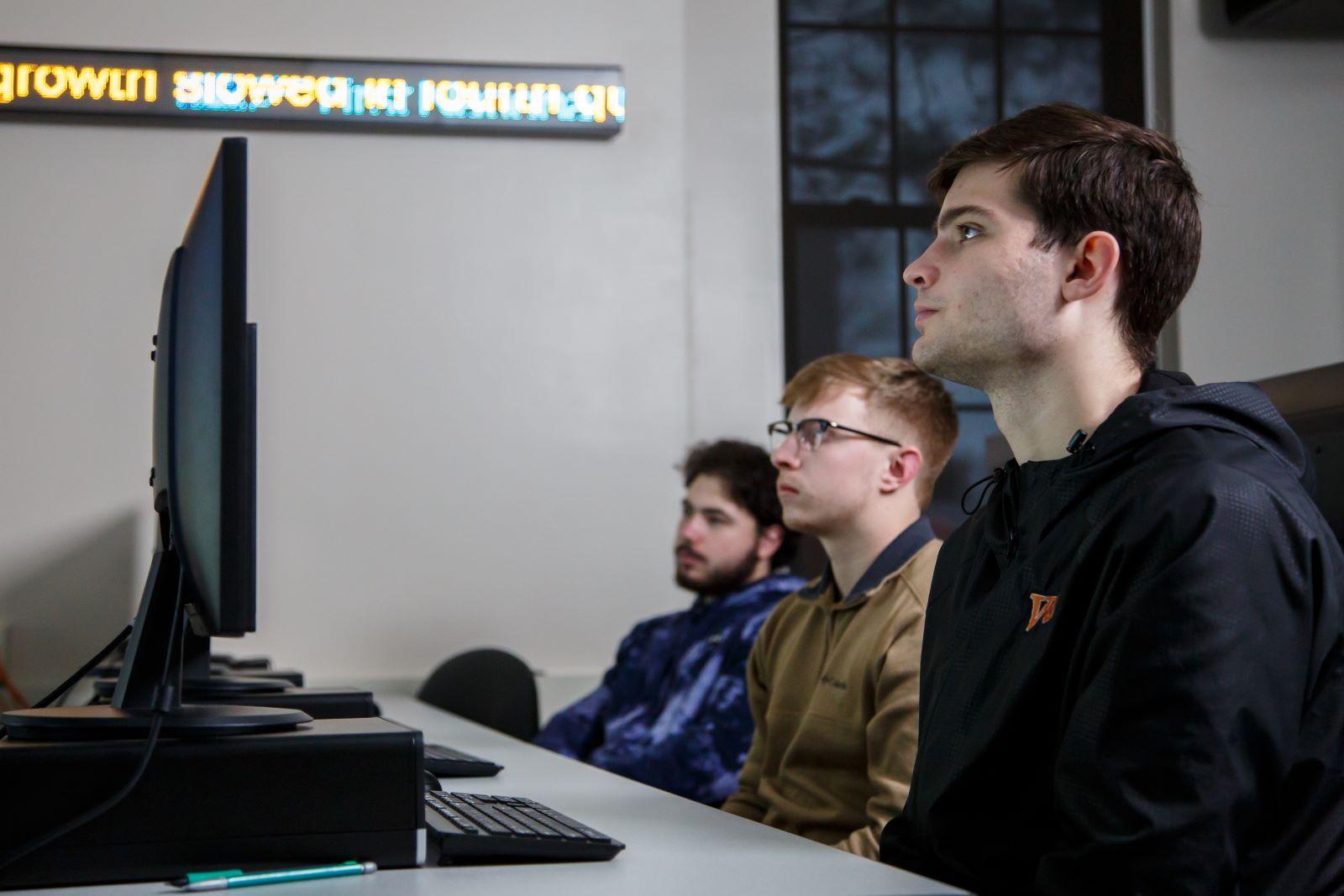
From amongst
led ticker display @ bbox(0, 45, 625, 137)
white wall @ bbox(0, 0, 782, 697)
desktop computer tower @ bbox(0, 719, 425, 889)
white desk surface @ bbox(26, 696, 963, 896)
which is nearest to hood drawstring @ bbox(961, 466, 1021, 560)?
white desk surface @ bbox(26, 696, 963, 896)

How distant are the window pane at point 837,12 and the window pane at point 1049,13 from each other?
1.45 ft

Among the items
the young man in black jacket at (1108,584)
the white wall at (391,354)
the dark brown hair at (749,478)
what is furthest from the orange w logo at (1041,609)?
the white wall at (391,354)

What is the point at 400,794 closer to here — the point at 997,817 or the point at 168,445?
the point at 168,445

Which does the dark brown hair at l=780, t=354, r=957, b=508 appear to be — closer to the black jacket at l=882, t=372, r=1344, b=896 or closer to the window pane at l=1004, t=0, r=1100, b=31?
the black jacket at l=882, t=372, r=1344, b=896

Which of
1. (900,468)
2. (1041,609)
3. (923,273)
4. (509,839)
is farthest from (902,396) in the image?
(509,839)

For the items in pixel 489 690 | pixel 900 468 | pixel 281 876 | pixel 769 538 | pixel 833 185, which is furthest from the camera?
pixel 833 185

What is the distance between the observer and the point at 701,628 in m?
3.00

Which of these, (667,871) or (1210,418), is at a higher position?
(1210,418)

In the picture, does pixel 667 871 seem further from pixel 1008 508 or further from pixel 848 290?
pixel 848 290

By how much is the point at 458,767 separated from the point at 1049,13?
3581 mm

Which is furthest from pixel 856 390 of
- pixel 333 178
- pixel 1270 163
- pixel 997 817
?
pixel 1270 163

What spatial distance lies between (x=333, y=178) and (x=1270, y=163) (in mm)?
2886

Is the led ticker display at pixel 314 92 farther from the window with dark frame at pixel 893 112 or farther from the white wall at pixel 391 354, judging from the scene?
the window with dark frame at pixel 893 112

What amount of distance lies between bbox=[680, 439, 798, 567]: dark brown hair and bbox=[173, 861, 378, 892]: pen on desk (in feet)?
6.91
